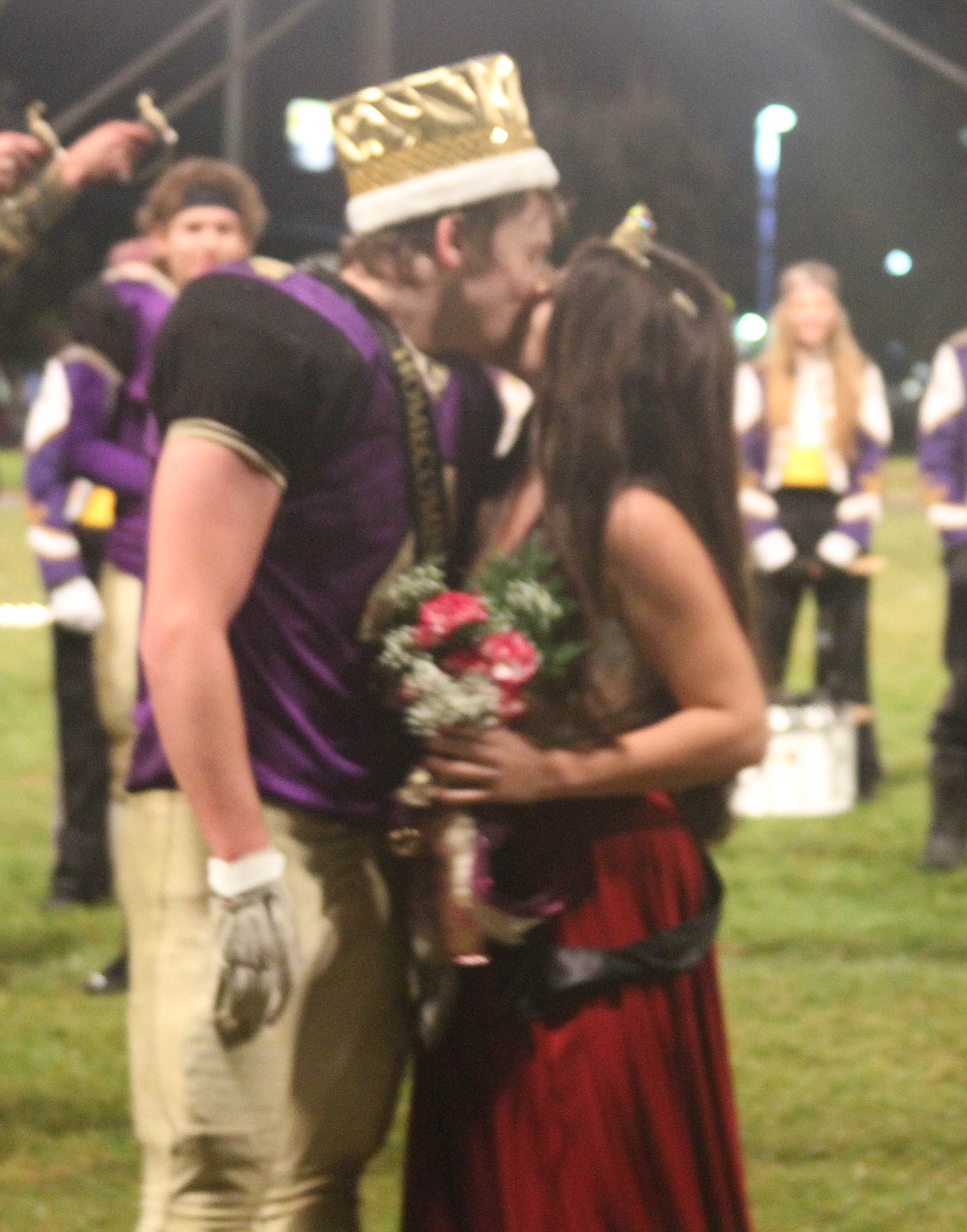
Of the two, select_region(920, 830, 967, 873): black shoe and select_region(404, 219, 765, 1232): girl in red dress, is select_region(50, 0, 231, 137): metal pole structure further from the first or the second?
select_region(404, 219, 765, 1232): girl in red dress

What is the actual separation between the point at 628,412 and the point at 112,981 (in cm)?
357

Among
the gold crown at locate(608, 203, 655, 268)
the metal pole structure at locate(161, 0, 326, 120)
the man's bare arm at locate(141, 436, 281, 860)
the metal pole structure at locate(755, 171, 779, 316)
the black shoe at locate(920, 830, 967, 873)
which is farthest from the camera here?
the metal pole structure at locate(755, 171, 779, 316)

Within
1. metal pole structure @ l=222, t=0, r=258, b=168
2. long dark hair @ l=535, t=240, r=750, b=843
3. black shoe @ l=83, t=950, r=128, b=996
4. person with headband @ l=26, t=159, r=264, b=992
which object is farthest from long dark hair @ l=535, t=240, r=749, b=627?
metal pole structure @ l=222, t=0, r=258, b=168

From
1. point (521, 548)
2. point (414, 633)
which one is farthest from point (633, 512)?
point (414, 633)

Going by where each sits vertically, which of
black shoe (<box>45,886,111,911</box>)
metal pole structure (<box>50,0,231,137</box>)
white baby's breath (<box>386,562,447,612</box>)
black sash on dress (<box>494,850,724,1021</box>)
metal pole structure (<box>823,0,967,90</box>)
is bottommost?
black shoe (<box>45,886,111,911</box>)

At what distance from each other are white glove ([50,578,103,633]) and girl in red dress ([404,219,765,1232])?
140 inches

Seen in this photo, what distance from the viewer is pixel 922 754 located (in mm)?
9656

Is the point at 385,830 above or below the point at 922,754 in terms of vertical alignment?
above

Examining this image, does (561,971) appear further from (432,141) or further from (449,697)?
(432,141)

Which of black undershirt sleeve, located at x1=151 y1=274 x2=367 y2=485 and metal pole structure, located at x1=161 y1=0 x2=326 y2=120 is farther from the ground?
metal pole structure, located at x1=161 y1=0 x2=326 y2=120

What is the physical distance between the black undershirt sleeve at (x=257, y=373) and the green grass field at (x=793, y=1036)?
2.30 meters

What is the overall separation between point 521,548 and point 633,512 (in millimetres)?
171

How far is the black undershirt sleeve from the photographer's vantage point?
238 cm

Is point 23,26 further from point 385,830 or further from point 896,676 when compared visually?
point 385,830
